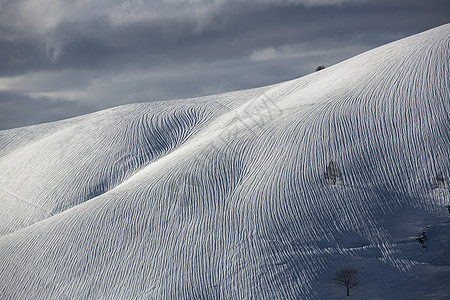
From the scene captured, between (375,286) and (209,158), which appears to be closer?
(375,286)

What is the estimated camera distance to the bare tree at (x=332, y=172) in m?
35.3

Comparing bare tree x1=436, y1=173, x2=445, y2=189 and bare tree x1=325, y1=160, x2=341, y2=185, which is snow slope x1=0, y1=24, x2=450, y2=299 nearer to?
bare tree x1=436, y1=173, x2=445, y2=189

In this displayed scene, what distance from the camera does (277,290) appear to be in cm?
3141

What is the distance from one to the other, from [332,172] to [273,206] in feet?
16.8

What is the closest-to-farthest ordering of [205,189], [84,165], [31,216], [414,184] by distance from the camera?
[414,184]
[205,189]
[31,216]
[84,165]

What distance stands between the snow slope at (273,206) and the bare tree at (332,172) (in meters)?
0.40

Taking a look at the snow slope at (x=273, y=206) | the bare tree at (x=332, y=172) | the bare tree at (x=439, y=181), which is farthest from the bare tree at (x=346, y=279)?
the bare tree at (x=439, y=181)

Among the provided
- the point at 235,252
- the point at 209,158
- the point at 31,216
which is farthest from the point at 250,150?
the point at 31,216

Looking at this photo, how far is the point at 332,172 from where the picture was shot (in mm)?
35438

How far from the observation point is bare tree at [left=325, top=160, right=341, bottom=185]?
35.3 metres

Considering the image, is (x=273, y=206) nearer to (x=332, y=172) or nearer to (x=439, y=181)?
(x=332, y=172)

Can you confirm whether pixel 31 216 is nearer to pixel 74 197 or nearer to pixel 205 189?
pixel 74 197

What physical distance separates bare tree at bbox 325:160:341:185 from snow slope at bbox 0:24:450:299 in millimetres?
399

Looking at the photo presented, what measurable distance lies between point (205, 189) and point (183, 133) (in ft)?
37.9
